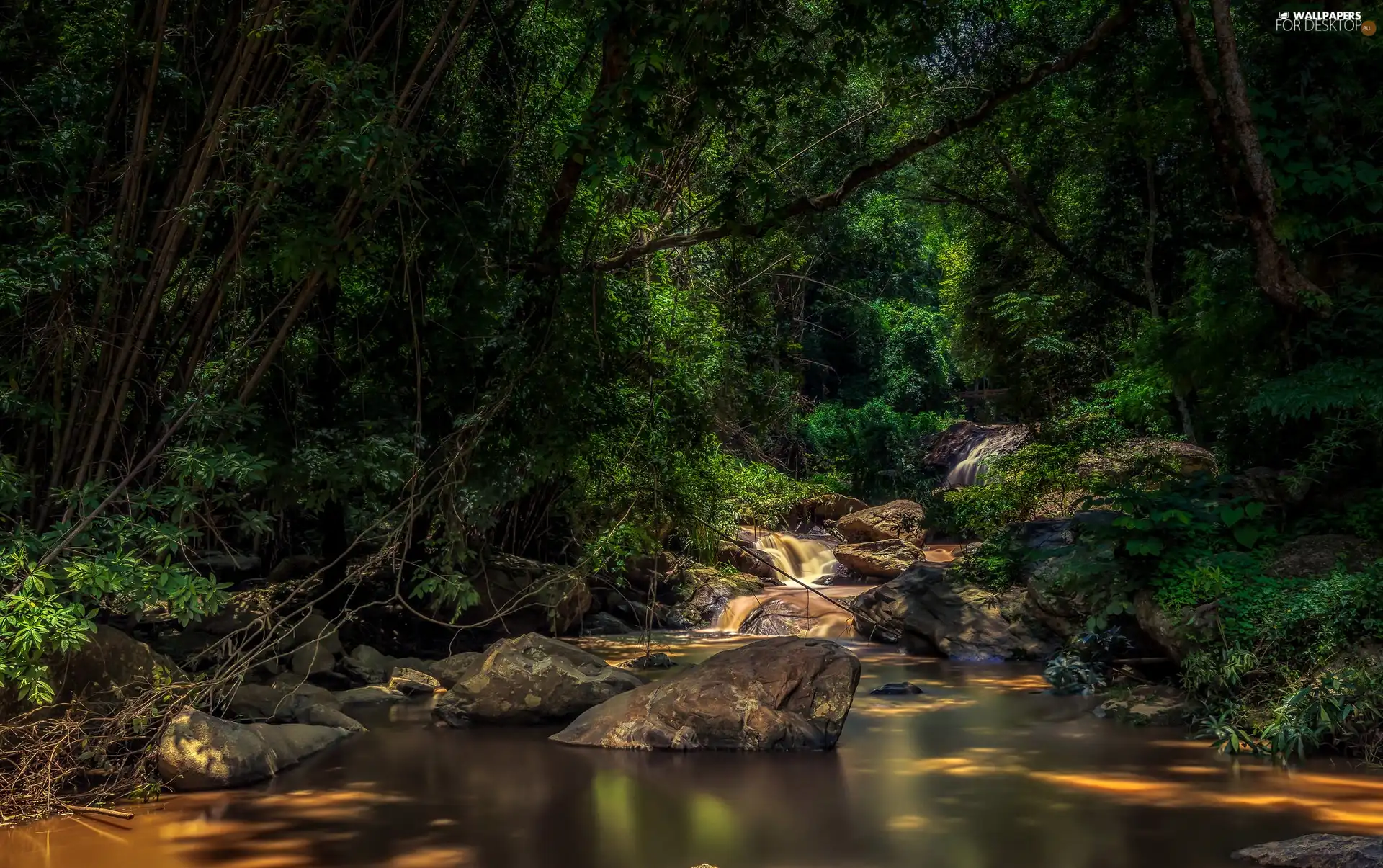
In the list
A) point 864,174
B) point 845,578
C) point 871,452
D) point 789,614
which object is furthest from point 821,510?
point 864,174

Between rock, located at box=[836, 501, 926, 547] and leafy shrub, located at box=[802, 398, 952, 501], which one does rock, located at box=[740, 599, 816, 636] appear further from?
leafy shrub, located at box=[802, 398, 952, 501]

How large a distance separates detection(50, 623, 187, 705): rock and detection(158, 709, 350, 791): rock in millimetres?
310

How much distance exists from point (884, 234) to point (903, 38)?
19.8 m

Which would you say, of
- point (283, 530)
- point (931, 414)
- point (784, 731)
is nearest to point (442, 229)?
point (784, 731)

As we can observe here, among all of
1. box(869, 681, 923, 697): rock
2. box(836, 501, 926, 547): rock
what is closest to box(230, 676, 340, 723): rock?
box(869, 681, 923, 697): rock

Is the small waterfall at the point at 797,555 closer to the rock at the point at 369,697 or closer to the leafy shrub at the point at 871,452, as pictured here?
the leafy shrub at the point at 871,452

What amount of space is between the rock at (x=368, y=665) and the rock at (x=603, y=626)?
2999mm

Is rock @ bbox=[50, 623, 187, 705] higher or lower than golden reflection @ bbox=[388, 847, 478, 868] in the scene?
higher

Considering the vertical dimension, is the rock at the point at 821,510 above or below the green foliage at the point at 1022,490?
above

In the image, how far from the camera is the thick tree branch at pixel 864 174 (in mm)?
6625

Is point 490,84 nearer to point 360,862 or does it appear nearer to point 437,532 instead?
point 437,532

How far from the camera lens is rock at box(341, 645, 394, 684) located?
8.78 metres

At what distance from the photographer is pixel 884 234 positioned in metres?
25.8
